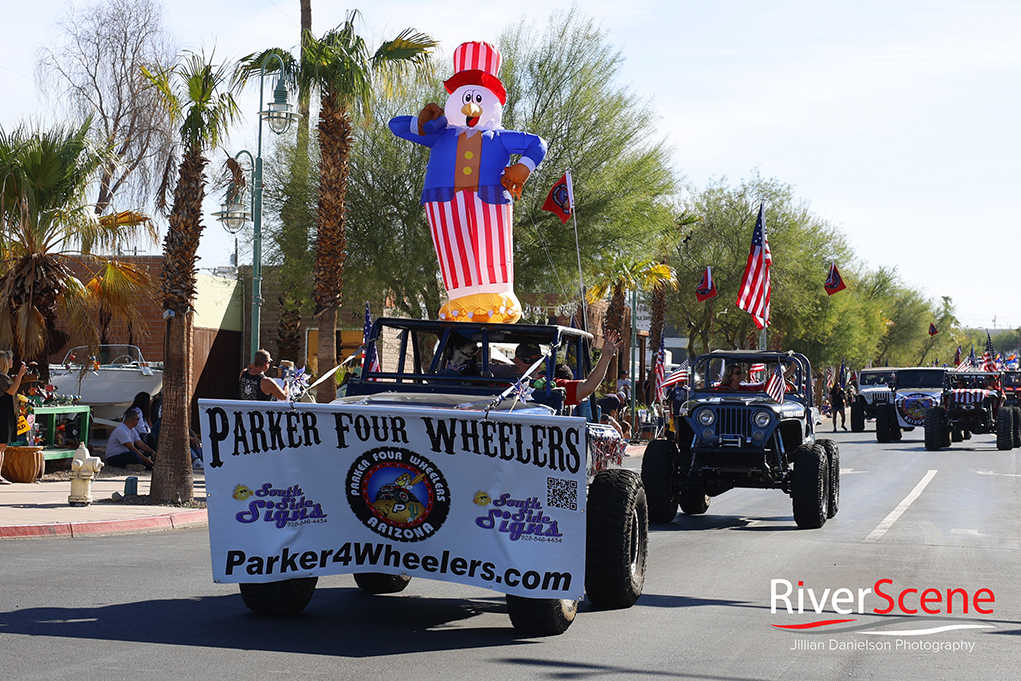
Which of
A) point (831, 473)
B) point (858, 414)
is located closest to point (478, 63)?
point (831, 473)

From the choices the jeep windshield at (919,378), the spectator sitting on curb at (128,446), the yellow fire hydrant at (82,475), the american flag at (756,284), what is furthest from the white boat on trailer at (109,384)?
the jeep windshield at (919,378)

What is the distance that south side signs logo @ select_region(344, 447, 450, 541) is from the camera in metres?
6.72

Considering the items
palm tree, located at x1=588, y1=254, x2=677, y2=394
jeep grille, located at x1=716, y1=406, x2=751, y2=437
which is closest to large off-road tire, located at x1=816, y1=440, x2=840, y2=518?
jeep grille, located at x1=716, y1=406, x2=751, y2=437

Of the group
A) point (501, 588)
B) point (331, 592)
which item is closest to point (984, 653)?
point (501, 588)

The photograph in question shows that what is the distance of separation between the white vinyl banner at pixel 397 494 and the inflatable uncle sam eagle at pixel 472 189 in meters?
6.92

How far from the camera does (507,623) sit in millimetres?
7391

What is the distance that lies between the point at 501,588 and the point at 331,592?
226 centimetres

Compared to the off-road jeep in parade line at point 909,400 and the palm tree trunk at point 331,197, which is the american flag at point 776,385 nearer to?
the palm tree trunk at point 331,197

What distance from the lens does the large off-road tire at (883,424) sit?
106 ft

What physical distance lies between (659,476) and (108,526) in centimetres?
634

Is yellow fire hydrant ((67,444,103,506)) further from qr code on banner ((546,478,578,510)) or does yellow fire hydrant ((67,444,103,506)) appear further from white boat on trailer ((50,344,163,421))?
white boat on trailer ((50,344,163,421))

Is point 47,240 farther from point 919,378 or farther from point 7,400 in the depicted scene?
point 919,378

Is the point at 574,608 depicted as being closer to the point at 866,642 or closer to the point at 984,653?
the point at 866,642

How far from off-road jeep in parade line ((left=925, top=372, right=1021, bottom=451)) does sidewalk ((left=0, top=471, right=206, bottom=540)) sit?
67.4 feet
